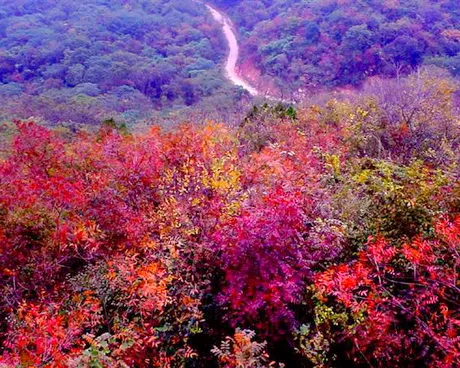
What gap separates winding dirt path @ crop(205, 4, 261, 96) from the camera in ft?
177

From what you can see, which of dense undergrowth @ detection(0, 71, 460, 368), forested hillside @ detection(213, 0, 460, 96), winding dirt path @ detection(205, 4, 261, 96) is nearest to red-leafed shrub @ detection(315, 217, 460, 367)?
dense undergrowth @ detection(0, 71, 460, 368)

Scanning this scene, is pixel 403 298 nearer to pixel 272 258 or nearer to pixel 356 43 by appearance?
pixel 272 258

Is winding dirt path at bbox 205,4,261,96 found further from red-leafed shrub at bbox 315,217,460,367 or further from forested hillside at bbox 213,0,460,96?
red-leafed shrub at bbox 315,217,460,367

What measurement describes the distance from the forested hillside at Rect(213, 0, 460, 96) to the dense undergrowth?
39.0m

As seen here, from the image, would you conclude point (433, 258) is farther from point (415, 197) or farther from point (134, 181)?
point (134, 181)

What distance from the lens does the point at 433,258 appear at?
19.1 ft

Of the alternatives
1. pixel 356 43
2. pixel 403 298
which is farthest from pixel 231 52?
pixel 403 298

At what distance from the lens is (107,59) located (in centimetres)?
6397

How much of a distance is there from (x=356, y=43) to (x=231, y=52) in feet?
86.8

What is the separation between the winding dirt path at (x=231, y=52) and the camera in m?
54.1

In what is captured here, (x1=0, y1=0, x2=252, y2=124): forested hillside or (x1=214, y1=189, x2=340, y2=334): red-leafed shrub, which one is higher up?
(x1=214, y1=189, x2=340, y2=334): red-leafed shrub

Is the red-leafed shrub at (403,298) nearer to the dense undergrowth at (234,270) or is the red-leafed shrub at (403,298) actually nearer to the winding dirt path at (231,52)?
the dense undergrowth at (234,270)

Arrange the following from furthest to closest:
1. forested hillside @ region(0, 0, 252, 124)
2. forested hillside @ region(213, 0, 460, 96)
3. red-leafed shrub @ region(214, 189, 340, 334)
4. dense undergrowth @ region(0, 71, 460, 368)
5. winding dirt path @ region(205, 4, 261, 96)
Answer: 1. winding dirt path @ region(205, 4, 261, 96)
2. forested hillside @ region(0, 0, 252, 124)
3. forested hillside @ region(213, 0, 460, 96)
4. red-leafed shrub @ region(214, 189, 340, 334)
5. dense undergrowth @ region(0, 71, 460, 368)

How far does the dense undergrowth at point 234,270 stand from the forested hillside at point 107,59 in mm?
36237
